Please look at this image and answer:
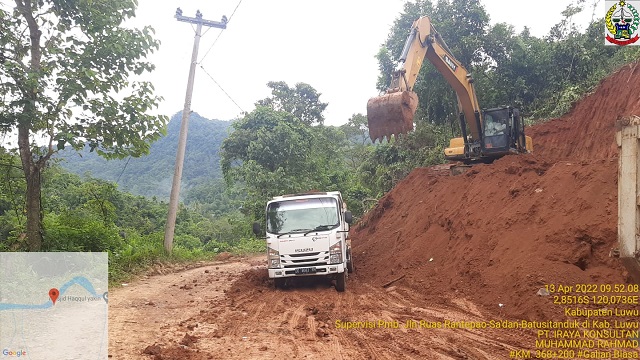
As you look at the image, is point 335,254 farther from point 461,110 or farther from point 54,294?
point 461,110

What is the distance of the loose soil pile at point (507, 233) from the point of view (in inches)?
317

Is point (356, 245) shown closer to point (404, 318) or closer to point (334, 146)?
point (404, 318)

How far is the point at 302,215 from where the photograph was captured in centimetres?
1132

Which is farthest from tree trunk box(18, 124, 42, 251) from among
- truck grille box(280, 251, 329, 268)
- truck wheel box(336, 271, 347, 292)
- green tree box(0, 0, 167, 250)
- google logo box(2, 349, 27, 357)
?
truck wheel box(336, 271, 347, 292)

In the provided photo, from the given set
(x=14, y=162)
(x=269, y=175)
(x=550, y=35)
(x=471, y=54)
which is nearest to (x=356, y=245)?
(x=269, y=175)

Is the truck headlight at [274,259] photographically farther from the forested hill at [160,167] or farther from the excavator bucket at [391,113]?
the forested hill at [160,167]

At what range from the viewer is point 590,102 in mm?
20375

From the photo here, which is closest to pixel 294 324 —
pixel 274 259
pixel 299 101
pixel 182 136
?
pixel 274 259

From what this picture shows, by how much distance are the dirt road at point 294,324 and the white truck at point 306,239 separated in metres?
0.51

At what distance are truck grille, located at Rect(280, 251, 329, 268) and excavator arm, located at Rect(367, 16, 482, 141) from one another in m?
2.89

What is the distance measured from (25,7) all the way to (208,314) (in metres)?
7.26

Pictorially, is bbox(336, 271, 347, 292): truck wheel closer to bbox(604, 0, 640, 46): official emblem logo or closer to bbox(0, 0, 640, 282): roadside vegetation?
bbox(0, 0, 640, 282): roadside vegetation

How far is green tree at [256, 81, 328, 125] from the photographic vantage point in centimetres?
3550

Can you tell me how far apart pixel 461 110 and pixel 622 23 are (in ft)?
25.9
